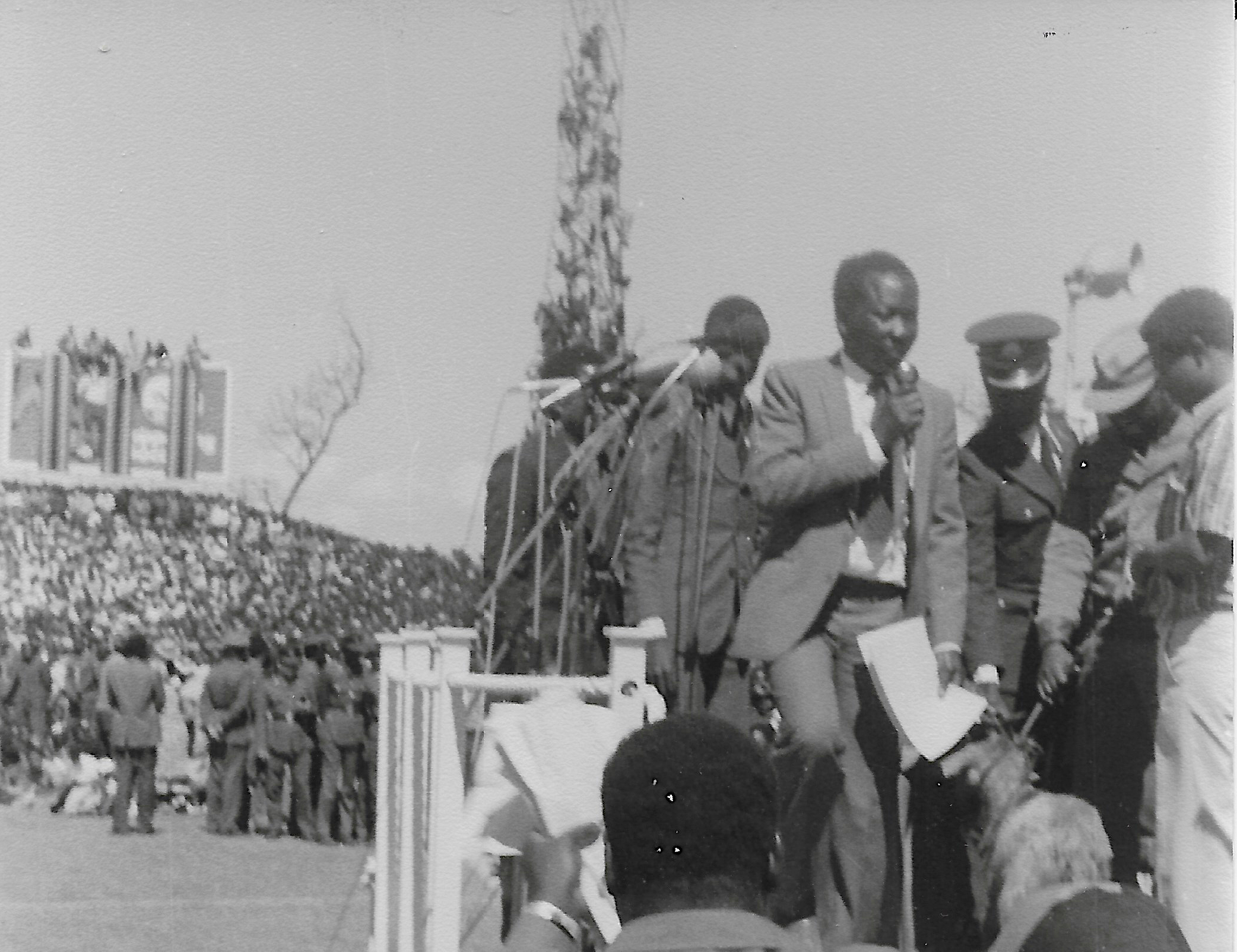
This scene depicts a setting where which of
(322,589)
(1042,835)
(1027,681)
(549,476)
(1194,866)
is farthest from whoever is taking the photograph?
(322,589)

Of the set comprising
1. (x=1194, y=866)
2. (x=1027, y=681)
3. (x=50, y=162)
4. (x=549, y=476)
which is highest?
(x=50, y=162)

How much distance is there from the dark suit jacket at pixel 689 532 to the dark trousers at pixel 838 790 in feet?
2.06

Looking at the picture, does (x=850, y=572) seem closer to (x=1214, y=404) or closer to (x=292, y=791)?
(x=1214, y=404)

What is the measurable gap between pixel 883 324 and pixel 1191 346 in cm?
76

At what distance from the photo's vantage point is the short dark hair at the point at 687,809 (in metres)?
2.31

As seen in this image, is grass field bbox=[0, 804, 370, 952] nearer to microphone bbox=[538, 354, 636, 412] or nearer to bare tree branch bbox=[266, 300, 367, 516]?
bare tree branch bbox=[266, 300, 367, 516]

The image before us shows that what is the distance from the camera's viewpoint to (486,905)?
4.89 meters

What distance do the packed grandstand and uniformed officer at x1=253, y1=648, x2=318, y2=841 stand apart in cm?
33

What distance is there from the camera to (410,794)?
5020mm

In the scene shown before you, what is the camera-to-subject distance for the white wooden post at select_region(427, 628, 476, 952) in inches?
170

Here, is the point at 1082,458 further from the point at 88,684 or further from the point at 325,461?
the point at 88,684

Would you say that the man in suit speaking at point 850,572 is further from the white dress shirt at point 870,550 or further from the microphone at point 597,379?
the microphone at point 597,379

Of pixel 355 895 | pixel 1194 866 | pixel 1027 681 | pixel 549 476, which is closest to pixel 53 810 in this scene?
pixel 355 895

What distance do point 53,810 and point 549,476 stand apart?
15.2 ft
